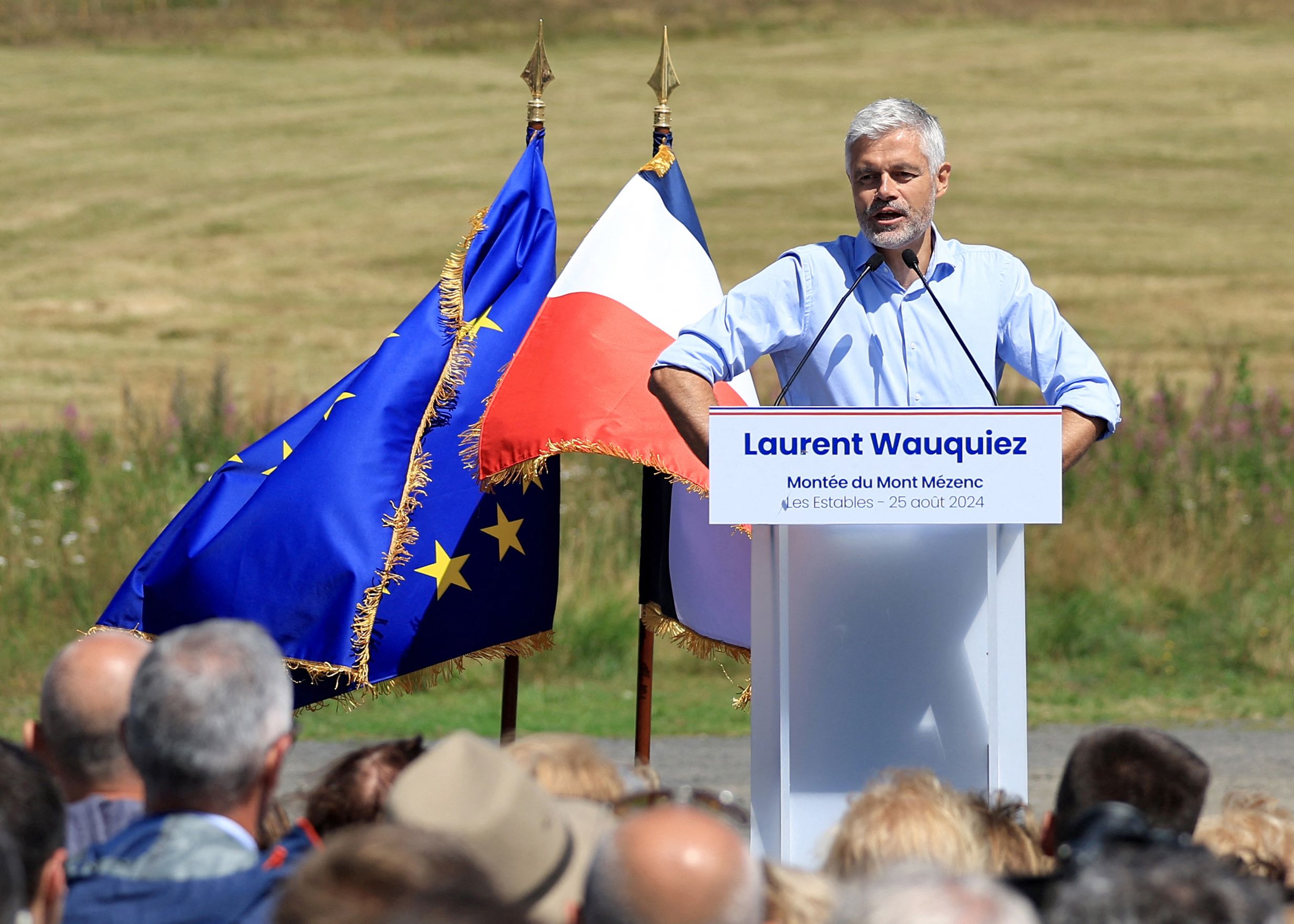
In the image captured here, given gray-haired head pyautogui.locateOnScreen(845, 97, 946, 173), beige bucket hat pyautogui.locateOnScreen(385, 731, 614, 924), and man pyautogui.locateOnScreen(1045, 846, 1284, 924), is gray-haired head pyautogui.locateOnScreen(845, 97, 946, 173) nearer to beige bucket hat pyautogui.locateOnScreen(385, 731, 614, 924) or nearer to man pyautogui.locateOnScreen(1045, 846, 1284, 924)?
beige bucket hat pyautogui.locateOnScreen(385, 731, 614, 924)

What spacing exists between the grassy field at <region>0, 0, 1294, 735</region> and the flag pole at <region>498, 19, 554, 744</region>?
7.58ft

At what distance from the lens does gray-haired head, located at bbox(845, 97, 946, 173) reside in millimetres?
4141

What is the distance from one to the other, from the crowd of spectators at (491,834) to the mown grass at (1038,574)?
493 cm

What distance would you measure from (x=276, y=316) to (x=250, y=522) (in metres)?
16.6

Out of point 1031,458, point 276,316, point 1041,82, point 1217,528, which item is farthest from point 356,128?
point 1031,458

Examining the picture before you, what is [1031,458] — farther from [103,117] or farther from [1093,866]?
[103,117]

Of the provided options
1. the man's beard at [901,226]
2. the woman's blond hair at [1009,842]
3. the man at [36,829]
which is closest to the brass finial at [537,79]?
the man's beard at [901,226]

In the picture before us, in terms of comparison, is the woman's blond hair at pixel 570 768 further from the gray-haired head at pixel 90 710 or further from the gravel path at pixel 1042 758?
the gravel path at pixel 1042 758

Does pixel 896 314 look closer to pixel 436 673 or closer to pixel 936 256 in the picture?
pixel 936 256

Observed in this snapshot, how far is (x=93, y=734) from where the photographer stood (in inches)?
108

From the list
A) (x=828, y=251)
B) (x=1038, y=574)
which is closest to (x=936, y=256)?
(x=828, y=251)

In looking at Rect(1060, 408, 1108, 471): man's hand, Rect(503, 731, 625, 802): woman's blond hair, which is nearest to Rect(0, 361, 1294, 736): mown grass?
Rect(1060, 408, 1108, 471): man's hand

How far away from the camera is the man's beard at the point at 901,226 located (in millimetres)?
4168

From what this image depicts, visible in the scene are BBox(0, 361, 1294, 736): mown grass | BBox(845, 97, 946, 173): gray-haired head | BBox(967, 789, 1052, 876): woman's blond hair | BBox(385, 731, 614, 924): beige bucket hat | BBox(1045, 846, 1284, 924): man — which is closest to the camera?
BBox(1045, 846, 1284, 924): man
